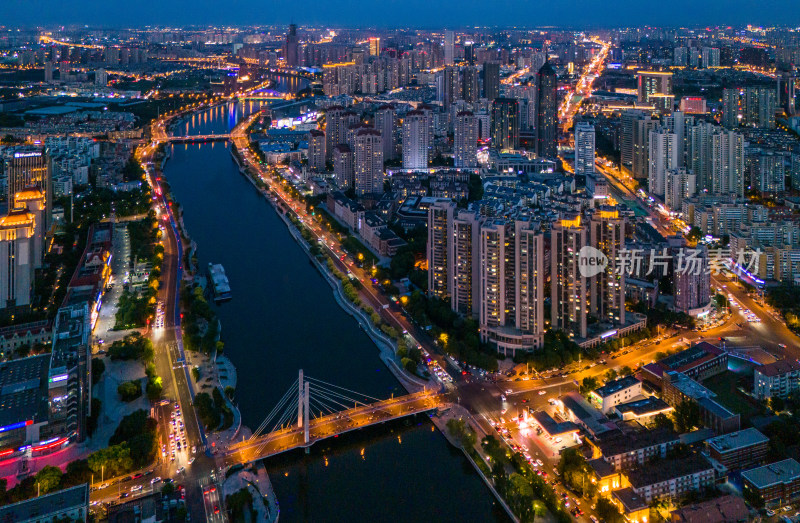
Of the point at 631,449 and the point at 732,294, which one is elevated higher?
the point at 732,294

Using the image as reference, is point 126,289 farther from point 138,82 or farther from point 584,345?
point 138,82

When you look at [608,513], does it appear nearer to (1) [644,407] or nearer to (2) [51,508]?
(1) [644,407]

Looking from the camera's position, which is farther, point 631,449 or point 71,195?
point 71,195

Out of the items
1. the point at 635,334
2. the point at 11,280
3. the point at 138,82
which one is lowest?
the point at 635,334

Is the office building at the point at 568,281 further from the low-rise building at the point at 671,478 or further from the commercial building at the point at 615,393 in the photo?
the low-rise building at the point at 671,478

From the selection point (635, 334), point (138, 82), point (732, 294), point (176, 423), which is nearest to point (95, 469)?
point (176, 423)

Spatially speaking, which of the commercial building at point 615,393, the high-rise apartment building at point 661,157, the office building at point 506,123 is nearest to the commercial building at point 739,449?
the commercial building at point 615,393

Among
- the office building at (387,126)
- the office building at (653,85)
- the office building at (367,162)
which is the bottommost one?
the office building at (367,162)
